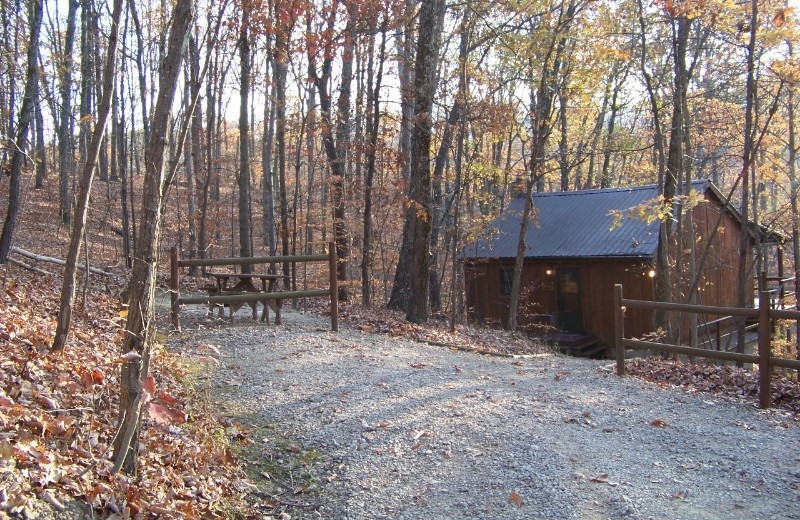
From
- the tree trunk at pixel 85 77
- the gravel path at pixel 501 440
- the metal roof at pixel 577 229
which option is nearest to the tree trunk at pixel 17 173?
the gravel path at pixel 501 440

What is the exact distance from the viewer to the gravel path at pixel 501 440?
434cm

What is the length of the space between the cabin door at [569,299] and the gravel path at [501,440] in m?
11.3

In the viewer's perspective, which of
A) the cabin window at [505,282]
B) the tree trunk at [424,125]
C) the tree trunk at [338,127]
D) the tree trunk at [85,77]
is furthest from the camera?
the cabin window at [505,282]

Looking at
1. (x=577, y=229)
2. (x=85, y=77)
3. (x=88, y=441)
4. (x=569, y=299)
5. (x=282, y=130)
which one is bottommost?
(x=88, y=441)

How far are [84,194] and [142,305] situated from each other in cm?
245

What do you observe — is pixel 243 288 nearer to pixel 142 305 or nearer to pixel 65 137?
pixel 142 305

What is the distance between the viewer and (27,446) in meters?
3.34

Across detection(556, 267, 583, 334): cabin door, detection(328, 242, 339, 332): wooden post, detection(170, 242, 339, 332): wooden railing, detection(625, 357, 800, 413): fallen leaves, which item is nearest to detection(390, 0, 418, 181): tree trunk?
detection(328, 242, 339, 332): wooden post

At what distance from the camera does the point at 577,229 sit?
20.1 m

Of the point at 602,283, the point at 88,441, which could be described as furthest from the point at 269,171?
the point at 88,441

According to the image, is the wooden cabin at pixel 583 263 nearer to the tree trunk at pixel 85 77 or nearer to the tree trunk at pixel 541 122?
the tree trunk at pixel 541 122

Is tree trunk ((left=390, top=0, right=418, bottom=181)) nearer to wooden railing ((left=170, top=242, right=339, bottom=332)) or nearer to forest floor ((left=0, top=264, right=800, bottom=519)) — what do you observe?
wooden railing ((left=170, top=242, right=339, bottom=332))

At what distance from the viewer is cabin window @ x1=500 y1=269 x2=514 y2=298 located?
68.3ft

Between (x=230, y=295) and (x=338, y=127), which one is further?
(x=338, y=127)
